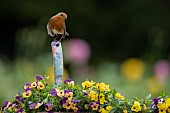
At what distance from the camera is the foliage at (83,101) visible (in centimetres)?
286

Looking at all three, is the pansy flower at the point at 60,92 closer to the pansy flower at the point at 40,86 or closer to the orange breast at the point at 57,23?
the pansy flower at the point at 40,86

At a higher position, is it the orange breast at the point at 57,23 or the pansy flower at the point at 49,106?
the orange breast at the point at 57,23

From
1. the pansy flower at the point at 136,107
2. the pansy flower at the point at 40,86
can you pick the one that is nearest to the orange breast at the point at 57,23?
the pansy flower at the point at 40,86

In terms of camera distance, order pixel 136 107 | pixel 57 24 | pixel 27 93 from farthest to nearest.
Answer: pixel 57 24 < pixel 27 93 < pixel 136 107

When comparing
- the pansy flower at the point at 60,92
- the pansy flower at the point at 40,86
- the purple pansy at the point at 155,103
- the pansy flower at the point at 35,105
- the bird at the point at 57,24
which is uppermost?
the bird at the point at 57,24

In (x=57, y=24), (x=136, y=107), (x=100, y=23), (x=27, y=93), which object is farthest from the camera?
(x=100, y=23)

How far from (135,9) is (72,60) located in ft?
16.4

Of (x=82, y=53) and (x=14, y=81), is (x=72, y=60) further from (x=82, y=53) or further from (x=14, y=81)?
(x=14, y=81)

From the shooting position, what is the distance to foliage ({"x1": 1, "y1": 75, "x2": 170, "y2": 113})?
286 centimetres

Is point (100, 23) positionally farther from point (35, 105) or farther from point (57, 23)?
point (35, 105)

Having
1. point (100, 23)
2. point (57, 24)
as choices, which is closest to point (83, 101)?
point (57, 24)

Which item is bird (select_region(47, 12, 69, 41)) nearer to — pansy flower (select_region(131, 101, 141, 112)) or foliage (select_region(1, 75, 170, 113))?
foliage (select_region(1, 75, 170, 113))

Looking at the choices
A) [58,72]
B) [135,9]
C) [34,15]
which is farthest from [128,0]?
[58,72]

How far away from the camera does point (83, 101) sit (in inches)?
114
